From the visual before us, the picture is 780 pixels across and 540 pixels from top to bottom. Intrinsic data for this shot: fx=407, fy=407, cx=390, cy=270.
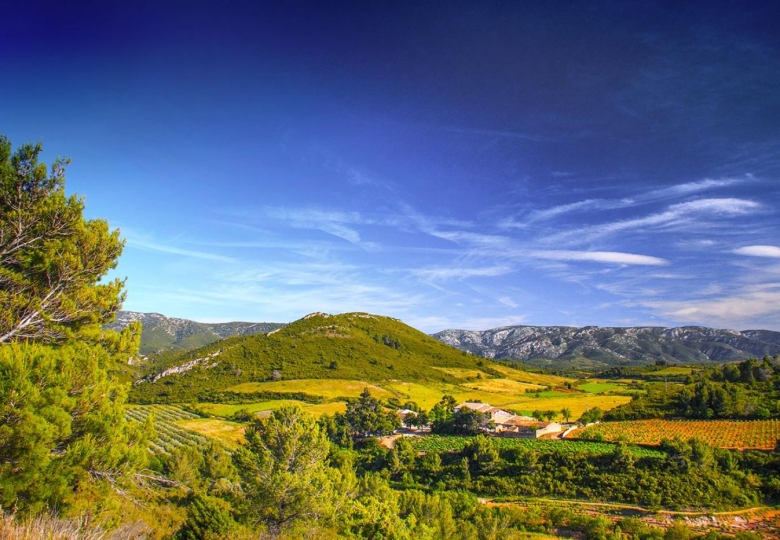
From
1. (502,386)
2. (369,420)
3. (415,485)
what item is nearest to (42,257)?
(415,485)

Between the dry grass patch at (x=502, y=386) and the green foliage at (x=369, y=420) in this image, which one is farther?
the dry grass patch at (x=502, y=386)

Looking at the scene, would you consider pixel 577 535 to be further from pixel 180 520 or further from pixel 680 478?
pixel 180 520

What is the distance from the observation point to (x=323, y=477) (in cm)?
2583

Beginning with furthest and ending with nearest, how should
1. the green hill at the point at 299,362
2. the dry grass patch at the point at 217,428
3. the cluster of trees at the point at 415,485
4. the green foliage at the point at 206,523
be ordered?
the green hill at the point at 299,362
the dry grass patch at the point at 217,428
the cluster of trees at the point at 415,485
the green foliage at the point at 206,523

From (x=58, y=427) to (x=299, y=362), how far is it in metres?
148

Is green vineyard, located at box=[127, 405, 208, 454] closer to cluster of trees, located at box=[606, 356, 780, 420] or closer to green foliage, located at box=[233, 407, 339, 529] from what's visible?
green foliage, located at box=[233, 407, 339, 529]

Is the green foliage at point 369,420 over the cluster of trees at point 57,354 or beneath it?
beneath

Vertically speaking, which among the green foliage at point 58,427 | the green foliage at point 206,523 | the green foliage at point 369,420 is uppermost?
the green foliage at point 58,427

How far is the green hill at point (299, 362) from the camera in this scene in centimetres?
13738

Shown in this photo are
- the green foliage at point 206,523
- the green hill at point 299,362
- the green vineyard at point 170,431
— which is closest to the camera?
the green foliage at point 206,523

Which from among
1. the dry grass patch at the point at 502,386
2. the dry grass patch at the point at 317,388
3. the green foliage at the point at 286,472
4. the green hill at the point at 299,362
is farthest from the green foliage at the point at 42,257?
the dry grass patch at the point at 502,386

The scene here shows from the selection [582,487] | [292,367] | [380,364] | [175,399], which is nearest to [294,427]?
[582,487]

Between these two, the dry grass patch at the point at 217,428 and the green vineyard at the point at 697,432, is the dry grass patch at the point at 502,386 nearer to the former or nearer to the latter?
the green vineyard at the point at 697,432

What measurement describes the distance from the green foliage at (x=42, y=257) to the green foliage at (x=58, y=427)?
155 centimetres
